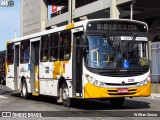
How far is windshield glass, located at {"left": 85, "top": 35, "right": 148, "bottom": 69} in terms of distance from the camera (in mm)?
15625

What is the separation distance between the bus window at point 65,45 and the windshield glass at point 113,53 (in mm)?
1428

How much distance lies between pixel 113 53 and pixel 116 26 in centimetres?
107

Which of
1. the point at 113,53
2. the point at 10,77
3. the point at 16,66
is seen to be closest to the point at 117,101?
the point at 113,53

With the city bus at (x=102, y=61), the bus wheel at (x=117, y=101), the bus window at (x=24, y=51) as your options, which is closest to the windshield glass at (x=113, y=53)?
the city bus at (x=102, y=61)

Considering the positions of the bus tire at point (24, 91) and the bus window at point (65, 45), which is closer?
the bus window at point (65, 45)

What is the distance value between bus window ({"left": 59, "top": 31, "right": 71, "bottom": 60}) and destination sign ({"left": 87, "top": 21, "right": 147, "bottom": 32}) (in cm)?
141

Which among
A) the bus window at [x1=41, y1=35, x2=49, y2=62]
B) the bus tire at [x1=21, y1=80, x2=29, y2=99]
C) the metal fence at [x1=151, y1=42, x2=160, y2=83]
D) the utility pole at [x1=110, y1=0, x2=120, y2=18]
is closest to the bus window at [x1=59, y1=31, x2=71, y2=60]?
the bus window at [x1=41, y1=35, x2=49, y2=62]

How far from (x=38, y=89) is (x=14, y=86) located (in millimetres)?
4054

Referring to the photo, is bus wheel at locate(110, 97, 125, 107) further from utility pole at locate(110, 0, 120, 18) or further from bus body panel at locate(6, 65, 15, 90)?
utility pole at locate(110, 0, 120, 18)

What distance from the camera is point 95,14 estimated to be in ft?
141

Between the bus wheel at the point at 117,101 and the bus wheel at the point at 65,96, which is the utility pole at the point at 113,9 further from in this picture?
the bus wheel at the point at 65,96

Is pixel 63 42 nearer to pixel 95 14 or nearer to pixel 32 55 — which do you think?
pixel 32 55

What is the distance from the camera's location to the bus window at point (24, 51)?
73.6 feet

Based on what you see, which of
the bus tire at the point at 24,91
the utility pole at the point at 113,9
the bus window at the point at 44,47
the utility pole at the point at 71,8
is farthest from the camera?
the utility pole at the point at 71,8
